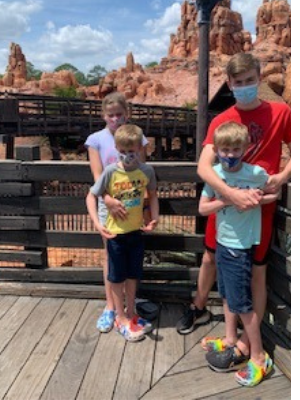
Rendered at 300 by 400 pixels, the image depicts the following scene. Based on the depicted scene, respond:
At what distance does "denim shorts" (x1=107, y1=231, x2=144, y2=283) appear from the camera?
9.20 feet

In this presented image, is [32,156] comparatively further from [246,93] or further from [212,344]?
[212,344]

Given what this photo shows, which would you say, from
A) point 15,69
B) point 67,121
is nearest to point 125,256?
point 67,121

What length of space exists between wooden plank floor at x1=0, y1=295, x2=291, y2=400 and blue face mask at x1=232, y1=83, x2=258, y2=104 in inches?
65.2

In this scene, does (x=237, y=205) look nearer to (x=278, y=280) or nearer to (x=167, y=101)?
(x=278, y=280)

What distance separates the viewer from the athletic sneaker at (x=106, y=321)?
298 cm

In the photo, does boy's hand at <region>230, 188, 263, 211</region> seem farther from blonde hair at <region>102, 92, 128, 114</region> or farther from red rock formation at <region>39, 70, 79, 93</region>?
red rock formation at <region>39, 70, 79, 93</region>

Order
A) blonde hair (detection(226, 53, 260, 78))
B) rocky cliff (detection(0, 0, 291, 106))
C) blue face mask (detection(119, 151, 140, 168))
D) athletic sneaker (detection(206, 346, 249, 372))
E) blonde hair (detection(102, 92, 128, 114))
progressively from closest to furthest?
blonde hair (detection(226, 53, 260, 78))
athletic sneaker (detection(206, 346, 249, 372))
blue face mask (detection(119, 151, 140, 168))
blonde hair (detection(102, 92, 128, 114))
rocky cliff (detection(0, 0, 291, 106))

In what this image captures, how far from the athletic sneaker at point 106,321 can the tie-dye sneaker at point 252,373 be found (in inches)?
38.5

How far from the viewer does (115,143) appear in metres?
2.64

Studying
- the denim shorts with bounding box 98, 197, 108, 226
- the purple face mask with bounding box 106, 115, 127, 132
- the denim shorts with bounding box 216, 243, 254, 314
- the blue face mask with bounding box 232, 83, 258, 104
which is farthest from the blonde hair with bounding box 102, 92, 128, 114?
the denim shorts with bounding box 216, 243, 254, 314

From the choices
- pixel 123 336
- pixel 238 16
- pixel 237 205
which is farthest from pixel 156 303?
pixel 238 16

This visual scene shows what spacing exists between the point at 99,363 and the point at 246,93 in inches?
74.5

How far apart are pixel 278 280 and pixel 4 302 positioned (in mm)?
2194

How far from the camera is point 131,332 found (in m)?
2.88
